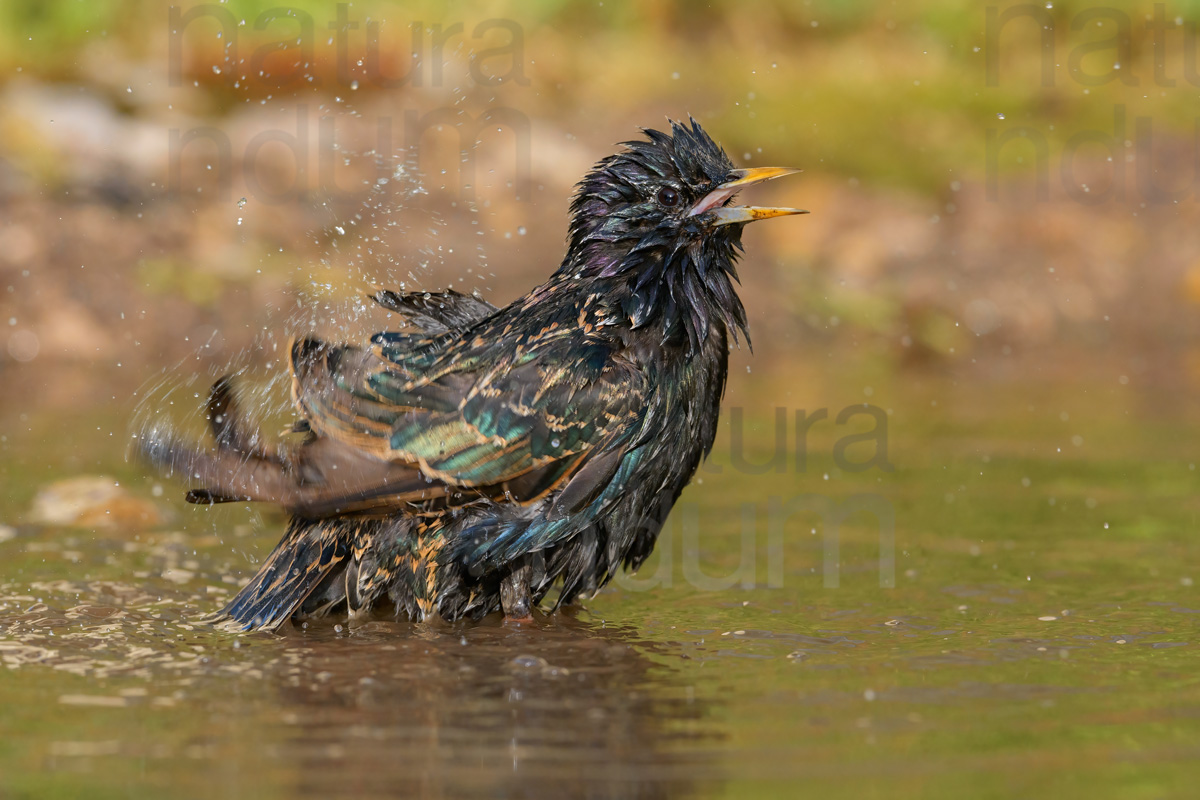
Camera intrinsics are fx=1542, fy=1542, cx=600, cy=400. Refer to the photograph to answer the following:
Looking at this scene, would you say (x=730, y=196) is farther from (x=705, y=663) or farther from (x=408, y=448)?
(x=705, y=663)

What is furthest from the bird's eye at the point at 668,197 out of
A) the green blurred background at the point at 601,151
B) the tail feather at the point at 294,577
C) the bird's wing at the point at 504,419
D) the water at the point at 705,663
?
the green blurred background at the point at 601,151


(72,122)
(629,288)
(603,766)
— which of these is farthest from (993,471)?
(72,122)

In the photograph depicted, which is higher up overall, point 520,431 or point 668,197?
point 668,197

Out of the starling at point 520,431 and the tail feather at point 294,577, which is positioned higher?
the starling at point 520,431

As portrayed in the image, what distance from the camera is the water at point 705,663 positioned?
3814mm

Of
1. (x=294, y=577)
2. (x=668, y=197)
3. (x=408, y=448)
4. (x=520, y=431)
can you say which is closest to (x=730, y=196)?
(x=668, y=197)

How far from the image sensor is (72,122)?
41.6 feet

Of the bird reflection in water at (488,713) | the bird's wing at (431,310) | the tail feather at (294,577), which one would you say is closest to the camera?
the bird reflection in water at (488,713)

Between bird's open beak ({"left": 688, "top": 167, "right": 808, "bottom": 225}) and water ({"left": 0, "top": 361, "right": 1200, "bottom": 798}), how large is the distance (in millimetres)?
1457

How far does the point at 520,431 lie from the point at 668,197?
1.07m

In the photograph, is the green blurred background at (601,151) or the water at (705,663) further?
the green blurred background at (601,151)

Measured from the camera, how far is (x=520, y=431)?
5312 mm

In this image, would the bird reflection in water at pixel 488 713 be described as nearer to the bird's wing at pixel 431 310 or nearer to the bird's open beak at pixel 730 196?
the bird's wing at pixel 431 310

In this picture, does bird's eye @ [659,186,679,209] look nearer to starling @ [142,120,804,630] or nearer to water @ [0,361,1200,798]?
starling @ [142,120,804,630]
